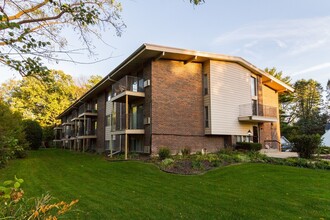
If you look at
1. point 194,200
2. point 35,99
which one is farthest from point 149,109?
point 35,99

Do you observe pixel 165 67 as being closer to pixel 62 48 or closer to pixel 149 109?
pixel 149 109

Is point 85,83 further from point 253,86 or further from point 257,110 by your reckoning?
point 257,110

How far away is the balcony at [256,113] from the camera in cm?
2069

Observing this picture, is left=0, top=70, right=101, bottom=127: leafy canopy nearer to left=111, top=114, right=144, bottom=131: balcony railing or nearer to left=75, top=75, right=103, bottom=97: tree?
left=75, top=75, right=103, bottom=97: tree

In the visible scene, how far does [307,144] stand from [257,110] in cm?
741

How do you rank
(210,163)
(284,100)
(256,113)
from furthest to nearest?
(284,100) → (256,113) → (210,163)

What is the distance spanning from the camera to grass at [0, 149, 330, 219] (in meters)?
6.07

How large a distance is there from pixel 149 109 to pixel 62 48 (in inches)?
500

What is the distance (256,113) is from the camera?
2270 centimetres

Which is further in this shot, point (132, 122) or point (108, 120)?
point (108, 120)

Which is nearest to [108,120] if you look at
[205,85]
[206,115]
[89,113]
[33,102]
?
[89,113]

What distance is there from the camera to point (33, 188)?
9078mm

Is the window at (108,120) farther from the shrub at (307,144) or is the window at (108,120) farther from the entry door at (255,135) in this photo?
the shrub at (307,144)

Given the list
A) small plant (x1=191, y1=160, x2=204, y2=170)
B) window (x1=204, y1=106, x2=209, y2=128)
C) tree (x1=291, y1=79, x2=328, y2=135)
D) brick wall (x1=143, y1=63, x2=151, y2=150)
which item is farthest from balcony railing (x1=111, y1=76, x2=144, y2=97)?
tree (x1=291, y1=79, x2=328, y2=135)
